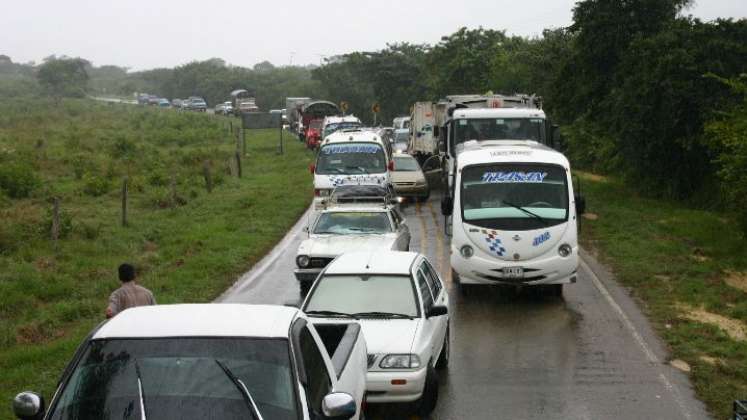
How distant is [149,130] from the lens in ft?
233

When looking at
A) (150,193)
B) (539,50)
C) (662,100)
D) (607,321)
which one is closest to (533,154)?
(607,321)

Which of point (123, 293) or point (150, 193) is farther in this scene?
point (150, 193)

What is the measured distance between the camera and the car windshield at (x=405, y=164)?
103 feet

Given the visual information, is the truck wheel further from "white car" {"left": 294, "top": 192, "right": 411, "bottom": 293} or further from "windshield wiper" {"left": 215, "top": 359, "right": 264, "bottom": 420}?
"white car" {"left": 294, "top": 192, "right": 411, "bottom": 293}

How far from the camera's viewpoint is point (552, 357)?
12.9 meters

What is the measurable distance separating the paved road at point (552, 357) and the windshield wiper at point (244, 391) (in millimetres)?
4430

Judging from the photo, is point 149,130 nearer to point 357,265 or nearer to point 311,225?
point 311,225

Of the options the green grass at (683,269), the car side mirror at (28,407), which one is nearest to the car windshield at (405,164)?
the green grass at (683,269)

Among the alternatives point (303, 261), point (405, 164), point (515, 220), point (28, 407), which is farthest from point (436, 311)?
point (405, 164)

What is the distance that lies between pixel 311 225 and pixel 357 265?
676 cm

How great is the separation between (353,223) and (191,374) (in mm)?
12208

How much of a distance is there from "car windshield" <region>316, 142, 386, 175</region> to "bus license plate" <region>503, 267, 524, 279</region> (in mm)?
10887

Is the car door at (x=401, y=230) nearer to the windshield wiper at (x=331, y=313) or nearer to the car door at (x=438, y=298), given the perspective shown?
A: the car door at (x=438, y=298)

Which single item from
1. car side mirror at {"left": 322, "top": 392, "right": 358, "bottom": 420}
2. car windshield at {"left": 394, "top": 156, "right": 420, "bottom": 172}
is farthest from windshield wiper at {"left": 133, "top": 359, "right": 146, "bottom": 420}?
car windshield at {"left": 394, "top": 156, "right": 420, "bottom": 172}
